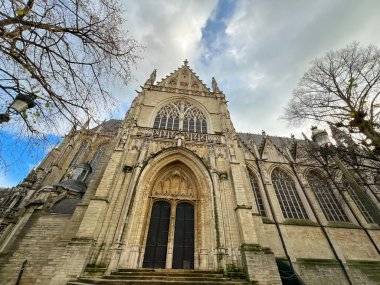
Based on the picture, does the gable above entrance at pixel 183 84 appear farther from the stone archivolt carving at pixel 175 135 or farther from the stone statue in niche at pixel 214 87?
the stone archivolt carving at pixel 175 135

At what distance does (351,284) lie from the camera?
9.16 metres

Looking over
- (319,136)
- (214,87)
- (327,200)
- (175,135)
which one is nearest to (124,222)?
(175,135)

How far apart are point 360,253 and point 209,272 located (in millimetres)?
8961

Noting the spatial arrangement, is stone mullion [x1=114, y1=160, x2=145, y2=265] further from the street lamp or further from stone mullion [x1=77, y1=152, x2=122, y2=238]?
the street lamp

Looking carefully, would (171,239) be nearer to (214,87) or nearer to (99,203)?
(99,203)

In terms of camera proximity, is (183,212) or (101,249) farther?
(183,212)

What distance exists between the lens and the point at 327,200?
12828 mm

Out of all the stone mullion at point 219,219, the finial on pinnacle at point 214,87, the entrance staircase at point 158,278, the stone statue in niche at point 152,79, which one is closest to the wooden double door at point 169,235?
the entrance staircase at point 158,278

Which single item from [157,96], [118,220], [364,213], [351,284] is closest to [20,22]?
[118,220]

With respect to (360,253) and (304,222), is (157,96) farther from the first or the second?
(360,253)

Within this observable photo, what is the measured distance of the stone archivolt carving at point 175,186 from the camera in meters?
10.0

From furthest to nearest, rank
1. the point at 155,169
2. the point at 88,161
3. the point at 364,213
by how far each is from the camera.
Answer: the point at 88,161 < the point at 364,213 < the point at 155,169

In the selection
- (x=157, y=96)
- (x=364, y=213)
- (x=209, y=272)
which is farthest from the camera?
(x=157, y=96)

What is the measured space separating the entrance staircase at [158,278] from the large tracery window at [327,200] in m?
8.80
